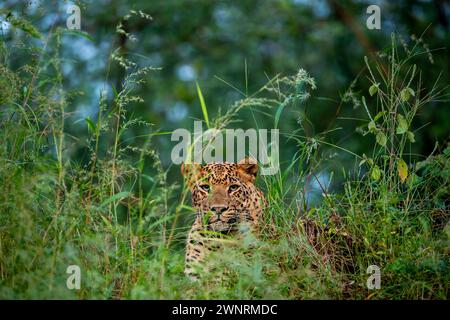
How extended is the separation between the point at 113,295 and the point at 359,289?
1.59m

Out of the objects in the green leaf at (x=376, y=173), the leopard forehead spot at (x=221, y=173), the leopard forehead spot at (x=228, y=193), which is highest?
the leopard forehead spot at (x=221, y=173)

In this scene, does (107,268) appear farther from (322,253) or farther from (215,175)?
(215,175)

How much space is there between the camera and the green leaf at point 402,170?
217 inches

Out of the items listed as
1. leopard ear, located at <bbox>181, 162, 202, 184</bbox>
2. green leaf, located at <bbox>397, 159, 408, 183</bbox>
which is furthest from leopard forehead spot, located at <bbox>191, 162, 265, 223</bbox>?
green leaf, located at <bbox>397, 159, 408, 183</bbox>

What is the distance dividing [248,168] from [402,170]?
5.91 feet

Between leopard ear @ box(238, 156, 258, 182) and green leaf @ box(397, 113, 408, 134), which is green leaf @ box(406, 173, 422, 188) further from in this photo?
leopard ear @ box(238, 156, 258, 182)

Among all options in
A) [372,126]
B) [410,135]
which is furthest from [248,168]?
[410,135]

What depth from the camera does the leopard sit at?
630 cm

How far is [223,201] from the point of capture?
6.68m

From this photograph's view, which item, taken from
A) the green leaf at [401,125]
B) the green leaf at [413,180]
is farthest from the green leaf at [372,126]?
the green leaf at [413,180]

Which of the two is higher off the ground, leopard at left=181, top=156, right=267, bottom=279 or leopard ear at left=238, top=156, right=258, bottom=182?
leopard ear at left=238, top=156, right=258, bottom=182

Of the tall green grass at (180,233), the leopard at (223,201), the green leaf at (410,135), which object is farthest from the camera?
the leopard at (223,201)

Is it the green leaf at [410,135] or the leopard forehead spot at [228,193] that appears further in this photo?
the leopard forehead spot at [228,193]

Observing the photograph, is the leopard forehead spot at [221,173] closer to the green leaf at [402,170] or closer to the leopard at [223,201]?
the leopard at [223,201]
